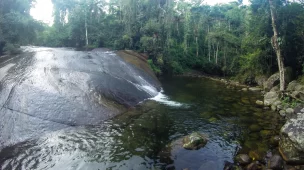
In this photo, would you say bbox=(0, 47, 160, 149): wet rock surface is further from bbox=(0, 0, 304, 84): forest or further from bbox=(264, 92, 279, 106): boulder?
bbox=(0, 0, 304, 84): forest

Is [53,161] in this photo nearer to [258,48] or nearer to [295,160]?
[295,160]

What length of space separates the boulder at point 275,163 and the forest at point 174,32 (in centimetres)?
1010

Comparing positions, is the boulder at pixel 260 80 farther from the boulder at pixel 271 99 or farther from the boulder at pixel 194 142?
the boulder at pixel 194 142

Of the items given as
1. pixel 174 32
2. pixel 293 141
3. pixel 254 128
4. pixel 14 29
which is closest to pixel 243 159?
pixel 293 141

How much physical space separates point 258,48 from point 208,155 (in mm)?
18137

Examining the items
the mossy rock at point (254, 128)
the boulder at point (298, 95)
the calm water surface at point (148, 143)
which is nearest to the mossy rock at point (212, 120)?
the calm water surface at point (148, 143)

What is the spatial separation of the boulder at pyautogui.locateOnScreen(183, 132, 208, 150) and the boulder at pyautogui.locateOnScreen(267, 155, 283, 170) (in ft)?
7.73

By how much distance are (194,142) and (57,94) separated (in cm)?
739

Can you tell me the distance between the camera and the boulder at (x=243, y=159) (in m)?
6.94

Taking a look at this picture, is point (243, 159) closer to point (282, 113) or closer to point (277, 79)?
point (282, 113)

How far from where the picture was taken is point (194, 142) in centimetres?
812

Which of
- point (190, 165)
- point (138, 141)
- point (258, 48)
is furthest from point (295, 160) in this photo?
point (258, 48)

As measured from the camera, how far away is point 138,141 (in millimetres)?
8336

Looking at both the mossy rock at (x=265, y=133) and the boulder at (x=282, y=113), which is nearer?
the mossy rock at (x=265, y=133)
